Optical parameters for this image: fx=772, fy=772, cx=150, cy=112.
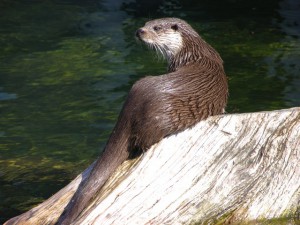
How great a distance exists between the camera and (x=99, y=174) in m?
4.16

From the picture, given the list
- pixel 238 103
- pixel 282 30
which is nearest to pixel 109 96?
pixel 238 103

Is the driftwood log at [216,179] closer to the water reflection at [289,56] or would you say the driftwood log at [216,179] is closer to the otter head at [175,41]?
the otter head at [175,41]

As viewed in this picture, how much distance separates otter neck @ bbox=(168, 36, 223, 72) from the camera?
5.02 m

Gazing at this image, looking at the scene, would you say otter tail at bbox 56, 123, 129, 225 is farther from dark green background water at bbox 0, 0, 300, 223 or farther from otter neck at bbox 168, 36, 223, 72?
dark green background water at bbox 0, 0, 300, 223

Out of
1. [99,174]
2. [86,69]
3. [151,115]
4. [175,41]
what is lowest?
[86,69]

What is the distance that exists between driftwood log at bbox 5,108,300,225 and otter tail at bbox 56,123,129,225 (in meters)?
0.05

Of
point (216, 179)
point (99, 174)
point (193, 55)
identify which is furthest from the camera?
point (193, 55)

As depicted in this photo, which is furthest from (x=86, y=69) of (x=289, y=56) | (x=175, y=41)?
(x=175, y=41)

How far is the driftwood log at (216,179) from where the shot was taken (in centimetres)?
386

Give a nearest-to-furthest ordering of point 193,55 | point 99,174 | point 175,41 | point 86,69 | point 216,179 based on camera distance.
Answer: point 216,179 → point 99,174 → point 193,55 → point 175,41 → point 86,69

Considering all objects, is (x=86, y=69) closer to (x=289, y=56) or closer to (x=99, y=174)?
(x=289, y=56)

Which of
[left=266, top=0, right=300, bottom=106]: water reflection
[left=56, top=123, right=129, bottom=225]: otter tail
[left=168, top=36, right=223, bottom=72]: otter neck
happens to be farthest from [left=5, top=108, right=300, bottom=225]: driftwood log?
[left=266, top=0, right=300, bottom=106]: water reflection

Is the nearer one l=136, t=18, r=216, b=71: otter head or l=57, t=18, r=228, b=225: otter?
l=57, t=18, r=228, b=225: otter

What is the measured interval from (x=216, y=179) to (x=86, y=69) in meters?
4.66
